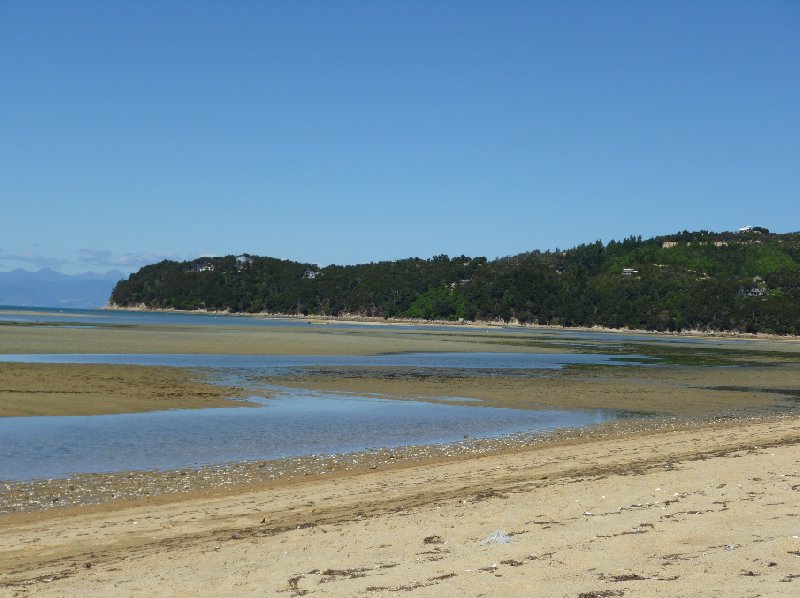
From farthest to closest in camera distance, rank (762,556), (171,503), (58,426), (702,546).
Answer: (58,426) < (171,503) < (702,546) < (762,556)

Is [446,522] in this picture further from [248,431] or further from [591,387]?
[591,387]

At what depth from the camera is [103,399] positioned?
26141 mm

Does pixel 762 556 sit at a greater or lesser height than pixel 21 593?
greater

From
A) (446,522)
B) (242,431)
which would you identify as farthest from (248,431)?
(446,522)

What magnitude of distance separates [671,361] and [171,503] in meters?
51.5

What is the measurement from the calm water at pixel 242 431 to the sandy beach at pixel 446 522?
1364mm

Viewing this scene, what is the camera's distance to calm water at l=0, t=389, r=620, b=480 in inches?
643

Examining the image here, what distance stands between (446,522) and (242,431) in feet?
36.4

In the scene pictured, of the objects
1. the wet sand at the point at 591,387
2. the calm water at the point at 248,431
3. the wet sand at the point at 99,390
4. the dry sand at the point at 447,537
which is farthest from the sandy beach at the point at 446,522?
the wet sand at the point at 99,390

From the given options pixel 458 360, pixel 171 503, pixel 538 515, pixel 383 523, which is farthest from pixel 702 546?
pixel 458 360

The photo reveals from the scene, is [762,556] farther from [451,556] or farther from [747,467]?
[747,467]

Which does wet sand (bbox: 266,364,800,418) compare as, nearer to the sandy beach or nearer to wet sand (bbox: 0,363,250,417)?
wet sand (bbox: 0,363,250,417)

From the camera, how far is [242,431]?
20.6m

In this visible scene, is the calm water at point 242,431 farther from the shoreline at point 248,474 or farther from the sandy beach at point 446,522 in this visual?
the sandy beach at point 446,522
